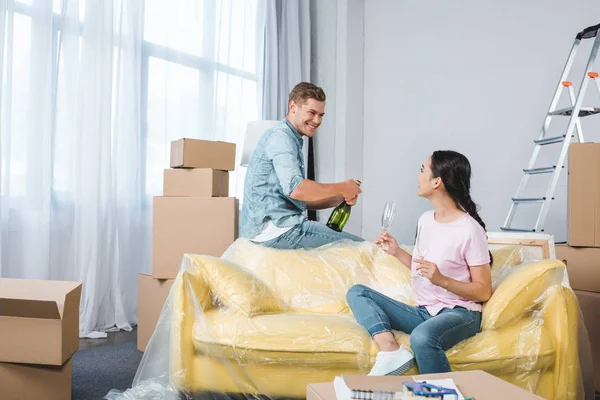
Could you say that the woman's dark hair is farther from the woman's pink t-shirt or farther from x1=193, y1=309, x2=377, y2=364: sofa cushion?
x1=193, y1=309, x2=377, y2=364: sofa cushion

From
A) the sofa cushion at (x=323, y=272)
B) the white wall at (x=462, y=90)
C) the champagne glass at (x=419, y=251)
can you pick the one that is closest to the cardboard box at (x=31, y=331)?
the sofa cushion at (x=323, y=272)

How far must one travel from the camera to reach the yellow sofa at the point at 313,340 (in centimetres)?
170

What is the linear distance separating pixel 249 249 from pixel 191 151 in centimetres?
80

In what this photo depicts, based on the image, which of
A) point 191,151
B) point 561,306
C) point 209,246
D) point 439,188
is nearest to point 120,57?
point 191,151

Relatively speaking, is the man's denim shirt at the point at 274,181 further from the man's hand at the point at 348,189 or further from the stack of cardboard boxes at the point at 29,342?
the stack of cardboard boxes at the point at 29,342

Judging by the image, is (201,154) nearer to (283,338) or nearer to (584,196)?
(283,338)

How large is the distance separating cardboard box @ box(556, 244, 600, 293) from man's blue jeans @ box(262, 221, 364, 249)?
0.98 m

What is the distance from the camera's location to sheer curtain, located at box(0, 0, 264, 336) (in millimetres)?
2760

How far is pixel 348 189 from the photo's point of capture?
84.7 inches

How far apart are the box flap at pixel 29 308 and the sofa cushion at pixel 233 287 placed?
48 cm

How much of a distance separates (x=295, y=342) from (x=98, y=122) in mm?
1916

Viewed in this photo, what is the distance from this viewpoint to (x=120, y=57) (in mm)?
3170

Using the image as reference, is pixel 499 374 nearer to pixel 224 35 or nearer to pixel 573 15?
pixel 573 15

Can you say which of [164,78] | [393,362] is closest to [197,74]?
[164,78]
